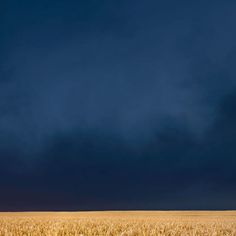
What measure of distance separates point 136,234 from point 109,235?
1018 mm

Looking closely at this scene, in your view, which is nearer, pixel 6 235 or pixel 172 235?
pixel 6 235

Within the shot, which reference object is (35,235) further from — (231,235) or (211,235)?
(231,235)

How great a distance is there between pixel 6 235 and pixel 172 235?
5188 millimetres

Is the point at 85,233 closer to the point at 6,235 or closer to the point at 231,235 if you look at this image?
the point at 6,235

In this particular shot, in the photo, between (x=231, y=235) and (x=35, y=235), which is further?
(x=231, y=235)

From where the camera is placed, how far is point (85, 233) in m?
11.3

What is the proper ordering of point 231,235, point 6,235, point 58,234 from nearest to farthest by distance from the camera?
1. point 6,235
2. point 58,234
3. point 231,235

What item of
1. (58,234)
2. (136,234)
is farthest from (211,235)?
(58,234)

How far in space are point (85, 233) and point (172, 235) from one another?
9.26 feet

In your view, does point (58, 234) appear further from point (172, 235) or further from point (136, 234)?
point (172, 235)

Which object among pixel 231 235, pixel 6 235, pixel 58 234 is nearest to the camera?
pixel 6 235

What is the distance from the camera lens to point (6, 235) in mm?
10391

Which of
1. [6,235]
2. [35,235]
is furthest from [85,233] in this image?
[6,235]

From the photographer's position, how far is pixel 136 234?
11336 mm
